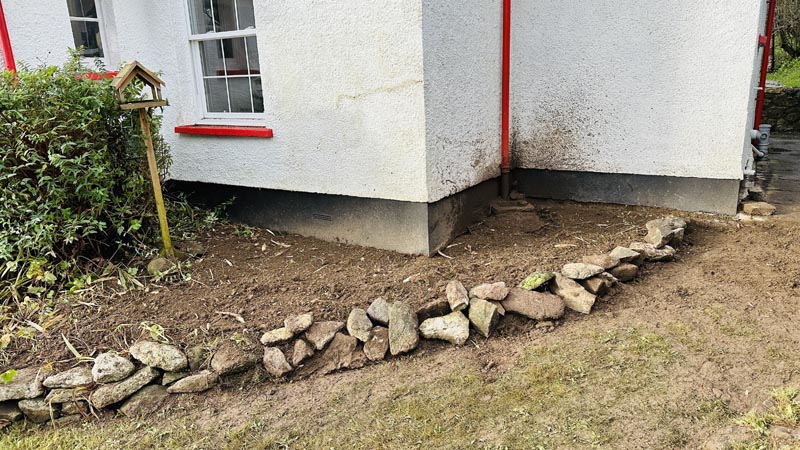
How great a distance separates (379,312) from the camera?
11.4 ft

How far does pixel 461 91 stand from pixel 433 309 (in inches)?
75.3

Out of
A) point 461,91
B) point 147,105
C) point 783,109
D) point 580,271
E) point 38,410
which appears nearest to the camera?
point 38,410

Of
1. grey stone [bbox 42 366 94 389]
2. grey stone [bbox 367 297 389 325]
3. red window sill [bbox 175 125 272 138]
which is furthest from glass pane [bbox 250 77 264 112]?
grey stone [bbox 42 366 94 389]

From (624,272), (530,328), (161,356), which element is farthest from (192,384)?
(624,272)

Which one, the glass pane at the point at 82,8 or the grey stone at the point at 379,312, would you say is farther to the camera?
the glass pane at the point at 82,8

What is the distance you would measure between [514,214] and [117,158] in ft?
10.7

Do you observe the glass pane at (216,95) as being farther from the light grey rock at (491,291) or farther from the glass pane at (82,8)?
the light grey rock at (491,291)

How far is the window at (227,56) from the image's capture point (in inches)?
198

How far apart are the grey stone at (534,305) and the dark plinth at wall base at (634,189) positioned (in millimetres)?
2217

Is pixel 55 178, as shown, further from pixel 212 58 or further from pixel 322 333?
pixel 322 333

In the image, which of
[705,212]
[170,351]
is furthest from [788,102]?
[170,351]

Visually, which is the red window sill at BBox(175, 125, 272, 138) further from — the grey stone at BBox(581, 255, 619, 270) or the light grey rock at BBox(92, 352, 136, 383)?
→ the grey stone at BBox(581, 255, 619, 270)

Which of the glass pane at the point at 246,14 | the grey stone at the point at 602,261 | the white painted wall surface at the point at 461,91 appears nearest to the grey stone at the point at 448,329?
the grey stone at the point at 602,261

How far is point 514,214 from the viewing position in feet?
16.7
